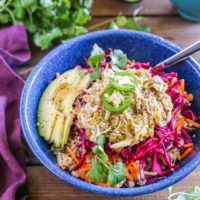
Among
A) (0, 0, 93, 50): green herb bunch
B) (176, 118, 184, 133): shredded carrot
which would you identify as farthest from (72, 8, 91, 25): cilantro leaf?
(176, 118, 184, 133): shredded carrot

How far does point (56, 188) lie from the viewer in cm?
134

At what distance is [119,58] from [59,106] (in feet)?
0.82

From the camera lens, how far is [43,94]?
1384 millimetres

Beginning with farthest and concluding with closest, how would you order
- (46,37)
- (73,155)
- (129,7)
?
(129,7)
(46,37)
(73,155)

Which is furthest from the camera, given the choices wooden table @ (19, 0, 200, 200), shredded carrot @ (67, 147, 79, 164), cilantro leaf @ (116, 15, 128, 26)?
cilantro leaf @ (116, 15, 128, 26)

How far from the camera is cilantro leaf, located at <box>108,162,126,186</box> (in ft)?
3.79

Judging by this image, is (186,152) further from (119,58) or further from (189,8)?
(189,8)

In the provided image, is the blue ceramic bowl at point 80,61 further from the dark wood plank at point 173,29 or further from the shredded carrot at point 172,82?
the dark wood plank at point 173,29

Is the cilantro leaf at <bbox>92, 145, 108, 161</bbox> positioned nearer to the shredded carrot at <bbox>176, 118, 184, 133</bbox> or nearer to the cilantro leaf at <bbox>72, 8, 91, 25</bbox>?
the shredded carrot at <bbox>176, 118, 184, 133</bbox>

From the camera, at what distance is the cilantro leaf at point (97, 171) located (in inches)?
46.3

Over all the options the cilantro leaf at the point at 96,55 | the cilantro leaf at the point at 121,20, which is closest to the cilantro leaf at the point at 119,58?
the cilantro leaf at the point at 96,55

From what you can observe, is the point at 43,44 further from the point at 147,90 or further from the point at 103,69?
the point at 147,90

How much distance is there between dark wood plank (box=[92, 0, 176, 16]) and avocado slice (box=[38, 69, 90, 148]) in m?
0.51

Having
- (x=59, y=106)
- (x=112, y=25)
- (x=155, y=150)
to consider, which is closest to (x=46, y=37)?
(x=112, y=25)
